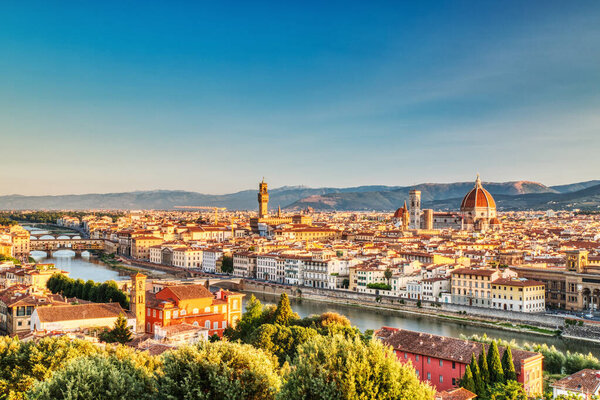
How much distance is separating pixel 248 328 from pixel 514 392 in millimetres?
10439

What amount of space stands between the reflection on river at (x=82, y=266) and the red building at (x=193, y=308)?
22.6 m

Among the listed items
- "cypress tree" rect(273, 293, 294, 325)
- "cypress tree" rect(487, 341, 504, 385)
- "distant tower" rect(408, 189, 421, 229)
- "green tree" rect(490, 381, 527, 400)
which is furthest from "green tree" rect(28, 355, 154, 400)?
"distant tower" rect(408, 189, 421, 229)

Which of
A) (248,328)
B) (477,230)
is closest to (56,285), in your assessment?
(248,328)

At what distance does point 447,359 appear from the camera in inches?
674

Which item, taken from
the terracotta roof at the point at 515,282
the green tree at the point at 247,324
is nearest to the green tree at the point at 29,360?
the green tree at the point at 247,324

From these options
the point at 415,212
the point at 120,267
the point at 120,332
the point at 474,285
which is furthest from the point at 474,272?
the point at 415,212

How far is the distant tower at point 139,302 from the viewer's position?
20734 mm

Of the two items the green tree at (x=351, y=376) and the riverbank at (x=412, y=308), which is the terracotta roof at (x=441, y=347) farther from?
the riverbank at (x=412, y=308)

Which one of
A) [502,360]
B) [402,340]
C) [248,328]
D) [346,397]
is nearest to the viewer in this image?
[346,397]

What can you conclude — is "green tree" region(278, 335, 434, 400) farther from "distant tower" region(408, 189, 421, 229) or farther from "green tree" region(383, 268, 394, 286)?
"distant tower" region(408, 189, 421, 229)

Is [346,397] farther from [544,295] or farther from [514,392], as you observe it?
[544,295]

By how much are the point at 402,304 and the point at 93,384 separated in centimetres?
2611

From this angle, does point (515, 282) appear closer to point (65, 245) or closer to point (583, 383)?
point (583, 383)

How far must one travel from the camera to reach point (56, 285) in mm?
30859
